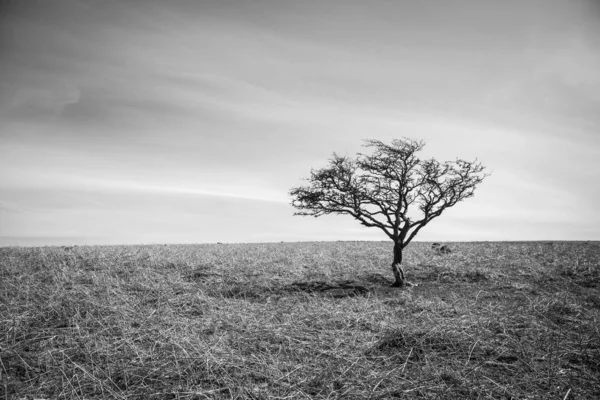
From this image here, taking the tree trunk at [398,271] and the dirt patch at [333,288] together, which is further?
the tree trunk at [398,271]

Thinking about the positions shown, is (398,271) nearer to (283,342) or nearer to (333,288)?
(333,288)

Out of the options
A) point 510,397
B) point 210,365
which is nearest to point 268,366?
point 210,365

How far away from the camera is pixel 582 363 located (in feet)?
20.4

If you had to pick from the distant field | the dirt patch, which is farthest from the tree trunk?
the dirt patch

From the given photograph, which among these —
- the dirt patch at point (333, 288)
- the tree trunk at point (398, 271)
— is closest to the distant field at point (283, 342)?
the dirt patch at point (333, 288)

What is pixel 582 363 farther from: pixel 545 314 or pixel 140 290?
pixel 140 290

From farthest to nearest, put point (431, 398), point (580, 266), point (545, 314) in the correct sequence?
point (580, 266) → point (545, 314) → point (431, 398)

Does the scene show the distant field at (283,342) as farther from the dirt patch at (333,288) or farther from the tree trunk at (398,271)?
the tree trunk at (398,271)

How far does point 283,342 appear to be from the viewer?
695 centimetres

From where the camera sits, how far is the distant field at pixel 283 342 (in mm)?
5215

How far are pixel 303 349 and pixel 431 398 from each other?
2396 mm

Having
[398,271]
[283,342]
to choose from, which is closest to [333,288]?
[398,271]

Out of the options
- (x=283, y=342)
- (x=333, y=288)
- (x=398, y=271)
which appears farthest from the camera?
(x=398, y=271)

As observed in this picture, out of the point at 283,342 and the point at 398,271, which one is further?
the point at 398,271
